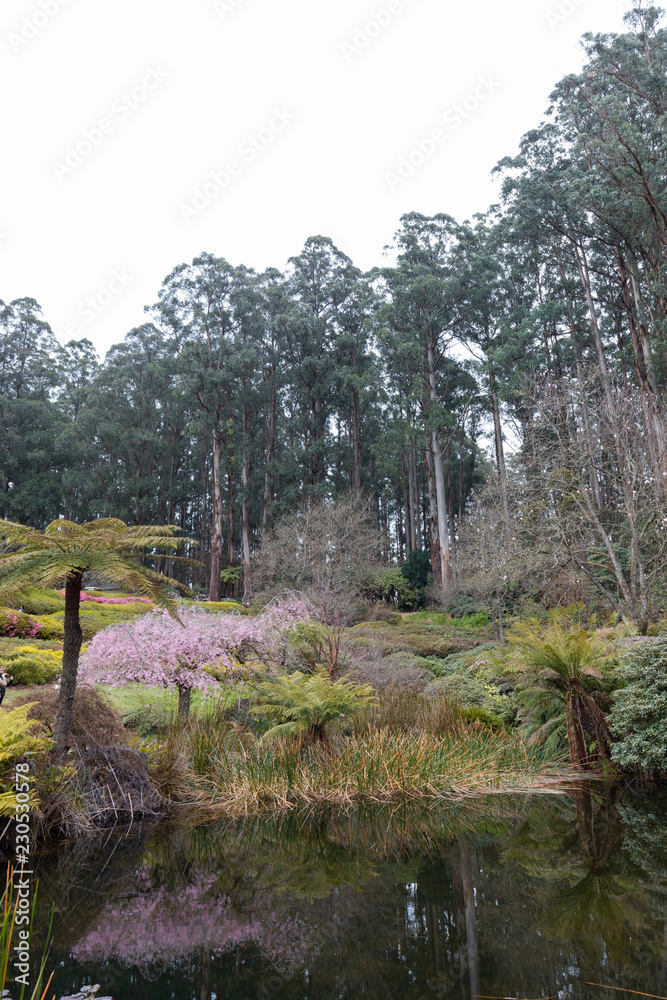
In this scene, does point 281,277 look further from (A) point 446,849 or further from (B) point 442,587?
(A) point 446,849

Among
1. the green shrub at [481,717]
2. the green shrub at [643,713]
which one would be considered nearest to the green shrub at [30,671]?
the green shrub at [481,717]

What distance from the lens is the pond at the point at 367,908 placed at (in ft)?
8.48

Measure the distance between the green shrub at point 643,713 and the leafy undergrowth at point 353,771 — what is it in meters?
0.67

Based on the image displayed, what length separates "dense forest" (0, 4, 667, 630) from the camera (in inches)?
511

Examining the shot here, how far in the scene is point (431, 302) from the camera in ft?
89.3

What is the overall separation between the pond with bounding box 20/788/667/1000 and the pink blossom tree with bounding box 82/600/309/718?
7.25 ft

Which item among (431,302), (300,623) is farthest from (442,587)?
(300,623)

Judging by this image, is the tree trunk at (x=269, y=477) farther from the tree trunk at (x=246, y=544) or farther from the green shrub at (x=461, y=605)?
the green shrub at (x=461, y=605)

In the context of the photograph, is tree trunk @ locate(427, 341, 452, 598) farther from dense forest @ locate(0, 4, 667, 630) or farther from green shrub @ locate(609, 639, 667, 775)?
green shrub @ locate(609, 639, 667, 775)

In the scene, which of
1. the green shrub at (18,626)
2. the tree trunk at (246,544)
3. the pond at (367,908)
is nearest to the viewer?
the pond at (367,908)

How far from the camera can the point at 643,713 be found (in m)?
5.85

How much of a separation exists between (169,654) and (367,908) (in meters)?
4.19

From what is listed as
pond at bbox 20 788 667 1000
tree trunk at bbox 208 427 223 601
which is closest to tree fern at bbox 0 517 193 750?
pond at bbox 20 788 667 1000

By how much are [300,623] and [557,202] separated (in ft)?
64.3
